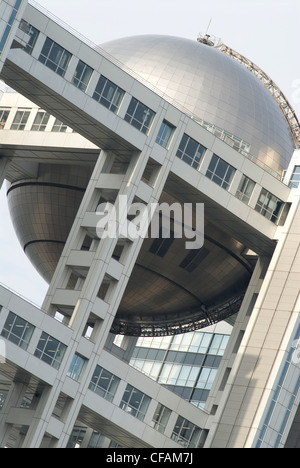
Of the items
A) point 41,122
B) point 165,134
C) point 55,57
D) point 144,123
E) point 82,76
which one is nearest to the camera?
point 55,57

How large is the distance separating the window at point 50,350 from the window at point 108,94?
13.2m

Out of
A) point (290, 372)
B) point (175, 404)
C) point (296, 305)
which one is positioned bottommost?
point (175, 404)

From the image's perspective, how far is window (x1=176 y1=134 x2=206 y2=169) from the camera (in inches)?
2328

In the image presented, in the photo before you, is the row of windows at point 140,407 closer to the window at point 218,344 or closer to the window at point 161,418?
the window at point 161,418

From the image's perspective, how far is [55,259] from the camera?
231 ft

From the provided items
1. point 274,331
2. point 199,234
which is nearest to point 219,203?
point 199,234

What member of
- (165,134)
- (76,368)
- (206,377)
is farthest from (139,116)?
(206,377)

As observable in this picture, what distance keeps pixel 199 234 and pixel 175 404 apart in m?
11.1

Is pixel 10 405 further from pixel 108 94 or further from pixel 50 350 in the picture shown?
pixel 108 94

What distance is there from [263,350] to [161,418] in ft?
24.4

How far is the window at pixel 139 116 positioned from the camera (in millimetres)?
56469

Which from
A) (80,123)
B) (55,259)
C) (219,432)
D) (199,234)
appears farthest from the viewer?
(55,259)

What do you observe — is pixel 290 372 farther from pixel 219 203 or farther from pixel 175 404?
pixel 219 203

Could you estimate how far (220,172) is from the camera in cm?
6097
